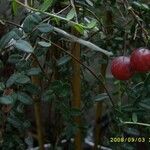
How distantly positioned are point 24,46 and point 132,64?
0.62 feet

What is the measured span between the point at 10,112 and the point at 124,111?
0.81 feet

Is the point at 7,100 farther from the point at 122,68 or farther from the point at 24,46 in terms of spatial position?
the point at 122,68

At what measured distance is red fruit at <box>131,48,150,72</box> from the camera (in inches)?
23.6

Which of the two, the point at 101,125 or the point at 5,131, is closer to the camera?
the point at 5,131

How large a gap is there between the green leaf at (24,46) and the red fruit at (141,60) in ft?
0.58

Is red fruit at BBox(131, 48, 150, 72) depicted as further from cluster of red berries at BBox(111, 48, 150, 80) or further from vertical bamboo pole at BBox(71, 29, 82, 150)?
vertical bamboo pole at BBox(71, 29, 82, 150)

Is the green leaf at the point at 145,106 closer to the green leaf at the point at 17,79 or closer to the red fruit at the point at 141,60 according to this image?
the red fruit at the point at 141,60

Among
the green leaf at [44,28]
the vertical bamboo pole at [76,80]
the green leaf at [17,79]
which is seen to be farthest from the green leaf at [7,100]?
the vertical bamboo pole at [76,80]

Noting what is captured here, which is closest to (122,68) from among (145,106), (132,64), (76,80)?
(132,64)

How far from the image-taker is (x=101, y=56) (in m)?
1.03

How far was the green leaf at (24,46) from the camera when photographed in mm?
582


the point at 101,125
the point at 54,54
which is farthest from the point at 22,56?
the point at 101,125

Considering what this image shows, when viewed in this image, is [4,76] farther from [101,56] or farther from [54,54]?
[101,56]

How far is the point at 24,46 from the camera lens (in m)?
0.59
